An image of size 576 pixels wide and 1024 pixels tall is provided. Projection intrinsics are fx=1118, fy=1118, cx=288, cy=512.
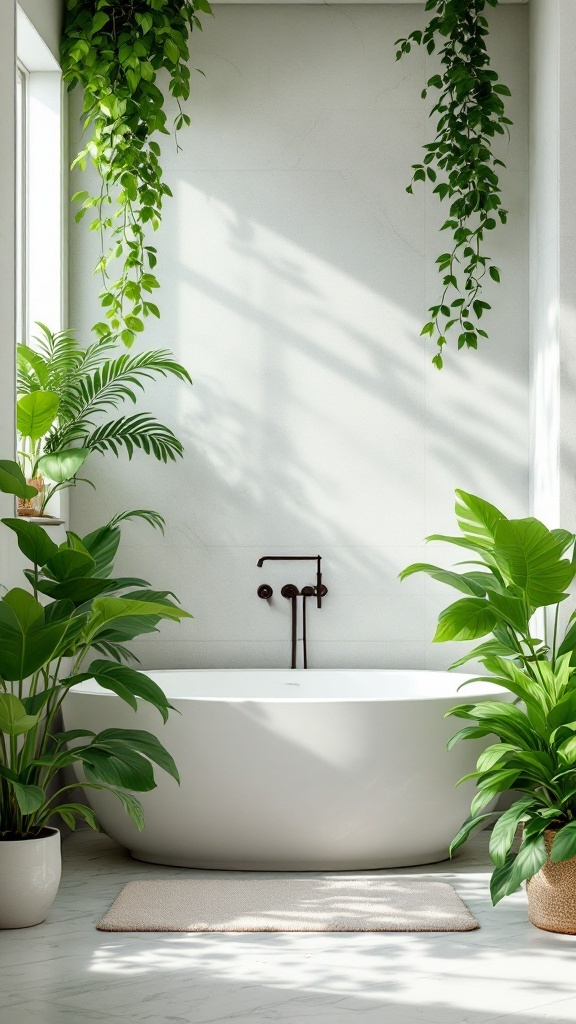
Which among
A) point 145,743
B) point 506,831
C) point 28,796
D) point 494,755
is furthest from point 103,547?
point 506,831

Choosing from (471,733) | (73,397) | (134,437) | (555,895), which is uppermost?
(73,397)

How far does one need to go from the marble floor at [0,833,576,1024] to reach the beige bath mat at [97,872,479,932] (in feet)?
0.14

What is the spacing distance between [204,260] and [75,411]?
821 millimetres

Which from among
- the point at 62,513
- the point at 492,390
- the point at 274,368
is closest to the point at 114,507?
the point at 62,513

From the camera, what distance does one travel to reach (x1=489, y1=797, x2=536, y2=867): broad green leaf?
2834 millimetres

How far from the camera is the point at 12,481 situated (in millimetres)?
2775

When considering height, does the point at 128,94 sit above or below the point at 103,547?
above

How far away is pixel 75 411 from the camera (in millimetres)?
4047

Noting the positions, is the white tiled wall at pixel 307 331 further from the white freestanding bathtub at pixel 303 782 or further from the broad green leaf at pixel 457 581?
the broad green leaf at pixel 457 581

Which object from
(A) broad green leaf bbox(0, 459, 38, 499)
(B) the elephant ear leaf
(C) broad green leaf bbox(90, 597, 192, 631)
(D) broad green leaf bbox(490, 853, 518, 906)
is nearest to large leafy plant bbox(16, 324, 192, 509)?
(A) broad green leaf bbox(0, 459, 38, 499)

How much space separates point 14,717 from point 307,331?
214 centimetres

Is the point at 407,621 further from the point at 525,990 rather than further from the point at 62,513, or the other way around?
the point at 525,990

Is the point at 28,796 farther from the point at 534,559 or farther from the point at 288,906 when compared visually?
the point at 534,559

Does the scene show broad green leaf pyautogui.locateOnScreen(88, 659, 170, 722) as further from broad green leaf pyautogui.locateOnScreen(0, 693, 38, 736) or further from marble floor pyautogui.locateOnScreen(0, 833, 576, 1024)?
marble floor pyautogui.locateOnScreen(0, 833, 576, 1024)
